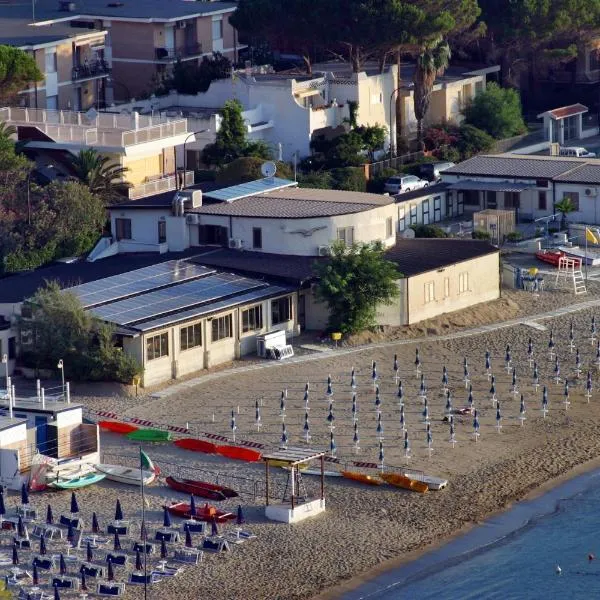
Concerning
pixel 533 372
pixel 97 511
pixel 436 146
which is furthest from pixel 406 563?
pixel 436 146

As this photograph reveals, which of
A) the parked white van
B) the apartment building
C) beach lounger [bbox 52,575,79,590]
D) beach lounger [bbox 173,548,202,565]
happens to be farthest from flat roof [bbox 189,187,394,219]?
beach lounger [bbox 52,575,79,590]

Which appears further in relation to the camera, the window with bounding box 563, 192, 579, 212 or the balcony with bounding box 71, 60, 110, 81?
the balcony with bounding box 71, 60, 110, 81

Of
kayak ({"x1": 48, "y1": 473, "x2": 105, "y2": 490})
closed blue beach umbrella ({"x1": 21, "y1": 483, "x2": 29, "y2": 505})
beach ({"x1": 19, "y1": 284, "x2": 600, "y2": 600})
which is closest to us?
beach ({"x1": 19, "y1": 284, "x2": 600, "y2": 600})

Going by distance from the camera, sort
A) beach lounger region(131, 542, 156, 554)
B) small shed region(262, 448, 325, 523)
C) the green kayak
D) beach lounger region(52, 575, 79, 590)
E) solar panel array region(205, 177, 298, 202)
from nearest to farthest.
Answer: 1. beach lounger region(52, 575, 79, 590)
2. beach lounger region(131, 542, 156, 554)
3. small shed region(262, 448, 325, 523)
4. the green kayak
5. solar panel array region(205, 177, 298, 202)

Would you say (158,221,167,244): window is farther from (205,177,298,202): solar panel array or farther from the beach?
the beach

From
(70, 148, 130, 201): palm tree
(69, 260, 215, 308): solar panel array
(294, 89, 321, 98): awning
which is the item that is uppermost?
(294, 89, 321, 98): awning

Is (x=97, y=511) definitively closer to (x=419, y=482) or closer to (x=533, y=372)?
(x=419, y=482)

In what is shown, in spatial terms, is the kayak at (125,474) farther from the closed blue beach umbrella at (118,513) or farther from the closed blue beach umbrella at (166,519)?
the closed blue beach umbrella at (166,519)
